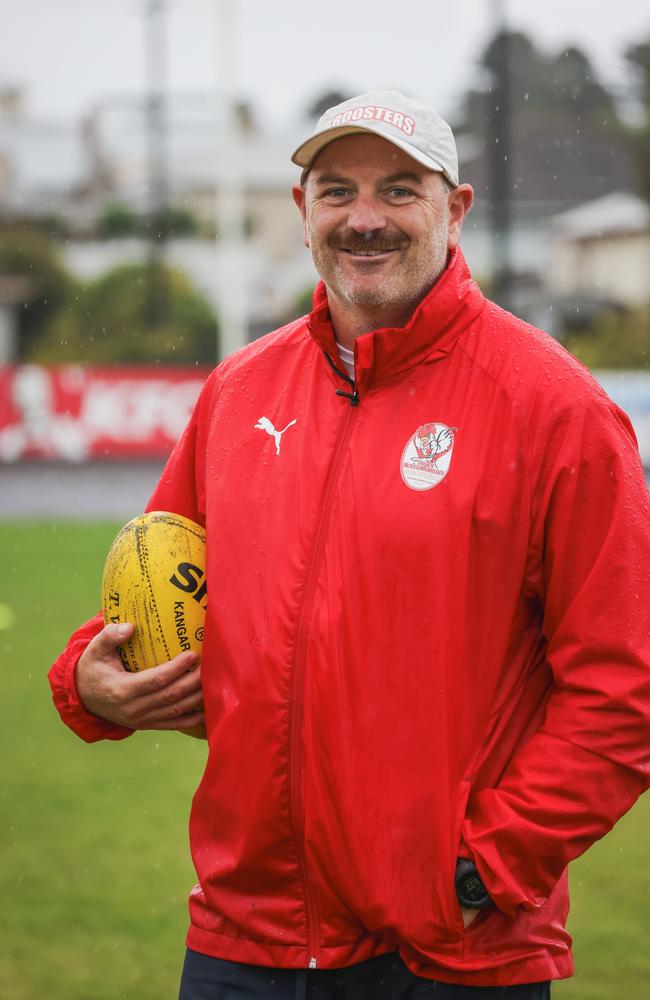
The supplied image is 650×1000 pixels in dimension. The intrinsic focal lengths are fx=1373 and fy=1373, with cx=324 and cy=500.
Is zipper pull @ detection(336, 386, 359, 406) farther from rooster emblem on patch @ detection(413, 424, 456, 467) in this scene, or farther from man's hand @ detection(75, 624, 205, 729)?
man's hand @ detection(75, 624, 205, 729)

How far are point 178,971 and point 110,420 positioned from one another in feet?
62.9

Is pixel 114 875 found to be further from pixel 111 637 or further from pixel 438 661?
pixel 438 661

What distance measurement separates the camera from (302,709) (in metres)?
2.53

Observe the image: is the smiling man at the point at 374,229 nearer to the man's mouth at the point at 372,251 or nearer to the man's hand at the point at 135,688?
the man's mouth at the point at 372,251

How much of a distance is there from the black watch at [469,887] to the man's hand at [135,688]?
0.70 metres

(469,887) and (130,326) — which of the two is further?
(130,326)

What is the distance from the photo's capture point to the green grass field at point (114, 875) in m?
4.68

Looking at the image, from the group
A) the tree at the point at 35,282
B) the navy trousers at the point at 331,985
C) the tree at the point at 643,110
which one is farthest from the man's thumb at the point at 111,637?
the tree at the point at 643,110

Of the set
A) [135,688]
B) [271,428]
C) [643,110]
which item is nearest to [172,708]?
[135,688]

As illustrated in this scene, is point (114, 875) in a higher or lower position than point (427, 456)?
lower

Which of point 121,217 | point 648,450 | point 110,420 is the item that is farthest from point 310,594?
point 121,217

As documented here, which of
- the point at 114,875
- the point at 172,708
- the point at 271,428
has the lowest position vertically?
the point at 114,875

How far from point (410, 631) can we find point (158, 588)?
0.74m

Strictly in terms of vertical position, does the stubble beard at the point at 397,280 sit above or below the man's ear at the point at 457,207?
below
